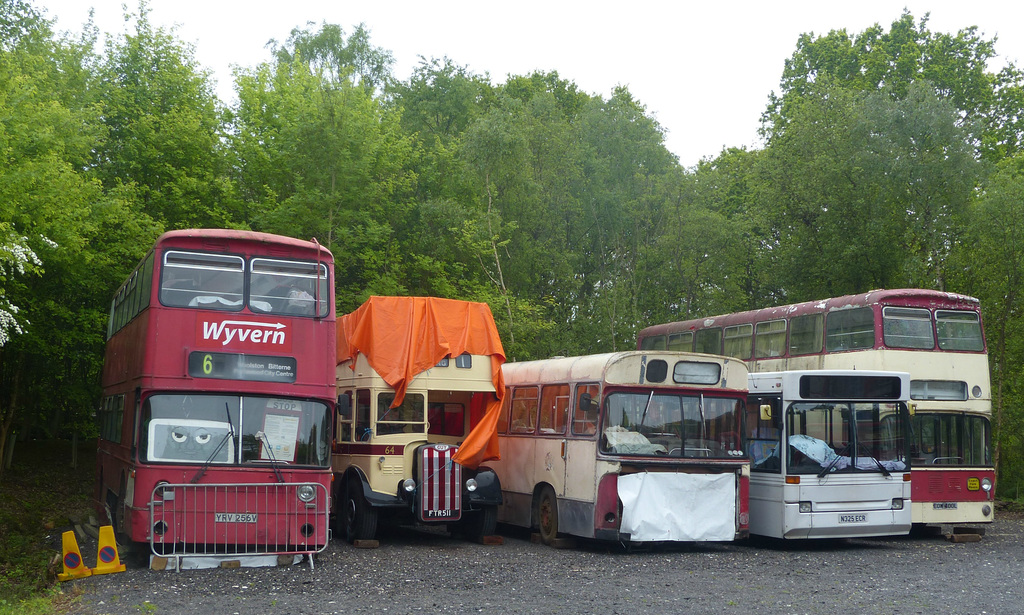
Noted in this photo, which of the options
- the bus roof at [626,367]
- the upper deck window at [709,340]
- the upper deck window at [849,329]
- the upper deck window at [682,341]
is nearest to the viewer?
the bus roof at [626,367]

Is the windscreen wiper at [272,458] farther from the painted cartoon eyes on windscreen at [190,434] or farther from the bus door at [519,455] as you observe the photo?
the bus door at [519,455]

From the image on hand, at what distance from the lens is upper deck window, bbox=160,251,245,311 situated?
13.0 meters

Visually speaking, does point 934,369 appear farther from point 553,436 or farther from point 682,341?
point 682,341

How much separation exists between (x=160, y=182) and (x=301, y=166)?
4.42 meters

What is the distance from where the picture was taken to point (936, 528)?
18453 millimetres

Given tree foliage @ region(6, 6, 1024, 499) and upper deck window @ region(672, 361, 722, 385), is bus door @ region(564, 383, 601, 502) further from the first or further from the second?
tree foliage @ region(6, 6, 1024, 499)

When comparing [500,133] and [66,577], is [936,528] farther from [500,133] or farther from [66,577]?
[500,133]

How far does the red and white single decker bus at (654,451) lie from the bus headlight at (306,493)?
4.10 meters

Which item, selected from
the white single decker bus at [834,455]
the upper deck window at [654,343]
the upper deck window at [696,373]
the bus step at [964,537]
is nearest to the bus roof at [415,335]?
the upper deck window at [696,373]

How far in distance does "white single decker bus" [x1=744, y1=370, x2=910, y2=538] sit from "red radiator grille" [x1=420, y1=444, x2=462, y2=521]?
15.3 feet

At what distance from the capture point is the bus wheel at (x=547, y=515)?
623 inches

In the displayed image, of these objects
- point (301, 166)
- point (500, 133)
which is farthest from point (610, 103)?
point (301, 166)

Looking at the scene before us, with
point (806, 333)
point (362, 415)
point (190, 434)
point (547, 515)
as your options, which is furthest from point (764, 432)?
point (190, 434)

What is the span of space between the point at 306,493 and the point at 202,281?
3095mm
